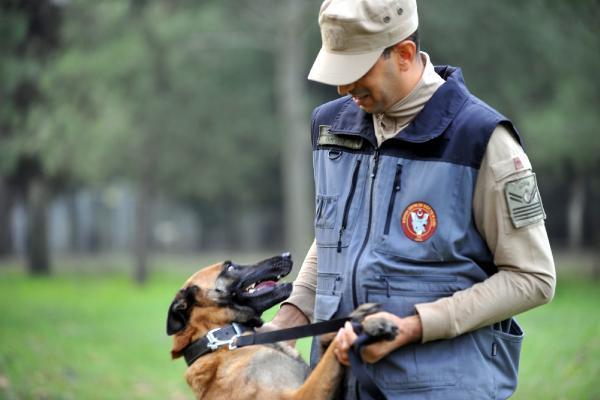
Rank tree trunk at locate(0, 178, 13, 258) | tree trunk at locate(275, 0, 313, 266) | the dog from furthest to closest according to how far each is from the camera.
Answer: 1. tree trunk at locate(0, 178, 13, 258)
2. tree trunk at locate(275, 0, 313, 266)
3. the dog

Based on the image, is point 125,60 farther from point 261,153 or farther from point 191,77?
point 261,153

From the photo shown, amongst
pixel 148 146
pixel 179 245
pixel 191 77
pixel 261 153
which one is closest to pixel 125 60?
pixel 148 146

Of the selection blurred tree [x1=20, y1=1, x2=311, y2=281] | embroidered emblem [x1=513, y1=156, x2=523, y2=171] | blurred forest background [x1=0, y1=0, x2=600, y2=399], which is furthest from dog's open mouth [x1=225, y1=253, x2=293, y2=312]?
blurred tree [x1=20, y1=1, x2=311, y2=281]

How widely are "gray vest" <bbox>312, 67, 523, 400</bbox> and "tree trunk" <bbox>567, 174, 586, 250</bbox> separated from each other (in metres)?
28.3

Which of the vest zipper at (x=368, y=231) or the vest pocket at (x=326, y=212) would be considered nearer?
the vest zipper at (x=368, y=231)

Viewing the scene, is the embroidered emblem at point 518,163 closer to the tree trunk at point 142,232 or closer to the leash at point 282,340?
the leash at point 282,340

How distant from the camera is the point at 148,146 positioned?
26562mm

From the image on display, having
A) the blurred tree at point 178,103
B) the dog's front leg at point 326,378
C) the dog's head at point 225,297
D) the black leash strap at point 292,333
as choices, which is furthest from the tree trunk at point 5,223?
the dog's front leg at point 326,378

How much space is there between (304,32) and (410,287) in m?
21.9

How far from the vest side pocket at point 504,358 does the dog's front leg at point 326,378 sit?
0.60 m

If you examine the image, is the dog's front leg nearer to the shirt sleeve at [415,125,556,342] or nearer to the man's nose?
the shirt sleeve at [415,125,556,342]

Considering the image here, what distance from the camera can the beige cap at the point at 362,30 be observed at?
3.06 meters

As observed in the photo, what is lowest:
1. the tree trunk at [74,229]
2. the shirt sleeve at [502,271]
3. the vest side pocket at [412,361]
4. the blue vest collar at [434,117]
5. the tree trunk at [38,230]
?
the tree trunk at [74,229]

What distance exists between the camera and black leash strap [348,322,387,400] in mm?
3055
